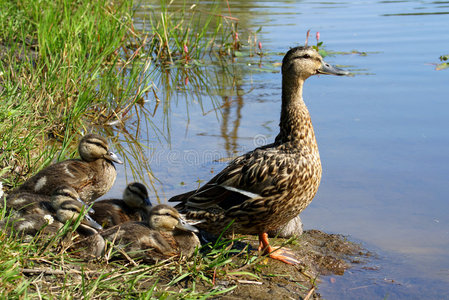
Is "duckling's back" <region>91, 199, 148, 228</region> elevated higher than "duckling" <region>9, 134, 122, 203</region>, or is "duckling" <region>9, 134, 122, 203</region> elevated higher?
"duckling" <region>9, 134, 122, 203</region>

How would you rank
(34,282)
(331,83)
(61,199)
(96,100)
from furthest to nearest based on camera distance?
(331,83)
(96,100)
(61,199)
(34,282)

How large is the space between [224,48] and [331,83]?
8.40ft

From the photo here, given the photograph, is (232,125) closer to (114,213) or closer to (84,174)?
(84,174)

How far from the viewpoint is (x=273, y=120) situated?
6.70m

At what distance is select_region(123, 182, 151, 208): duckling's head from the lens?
4281 mm

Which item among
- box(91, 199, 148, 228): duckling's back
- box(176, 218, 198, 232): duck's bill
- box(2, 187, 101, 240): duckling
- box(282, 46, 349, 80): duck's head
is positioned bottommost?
box(91, 199, 148, 228): duckling's back

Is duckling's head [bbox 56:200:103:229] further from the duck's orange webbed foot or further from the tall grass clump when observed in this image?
the duck's orange webbed foot

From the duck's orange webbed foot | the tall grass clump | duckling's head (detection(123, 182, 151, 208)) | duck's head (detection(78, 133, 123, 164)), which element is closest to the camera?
the duck's orange webbed foot

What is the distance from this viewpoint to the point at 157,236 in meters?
3.76

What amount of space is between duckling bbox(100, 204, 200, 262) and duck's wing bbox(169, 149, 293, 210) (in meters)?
0.31

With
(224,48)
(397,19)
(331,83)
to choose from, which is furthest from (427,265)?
(397,19)

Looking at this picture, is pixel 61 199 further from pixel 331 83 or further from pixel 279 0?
pixel 279 0

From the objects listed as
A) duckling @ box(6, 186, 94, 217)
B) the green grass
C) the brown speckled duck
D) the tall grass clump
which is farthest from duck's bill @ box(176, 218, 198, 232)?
the tall grass clump

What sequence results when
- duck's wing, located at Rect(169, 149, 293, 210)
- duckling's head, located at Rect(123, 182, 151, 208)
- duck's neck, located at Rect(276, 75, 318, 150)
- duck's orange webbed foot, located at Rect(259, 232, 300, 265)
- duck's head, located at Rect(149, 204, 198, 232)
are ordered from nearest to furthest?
duck's head, located at Rect(149, 204, 198, 232) < duck's wing, located at Rect(169, 149, 293, 210) < duck's orange webbed foot, located at Rect(259, 232, 300, 265) < duck's neck, located at Rect(276, 75, 318, 150) < duckling's head, located at Rect(123, 182, 151, 208)
